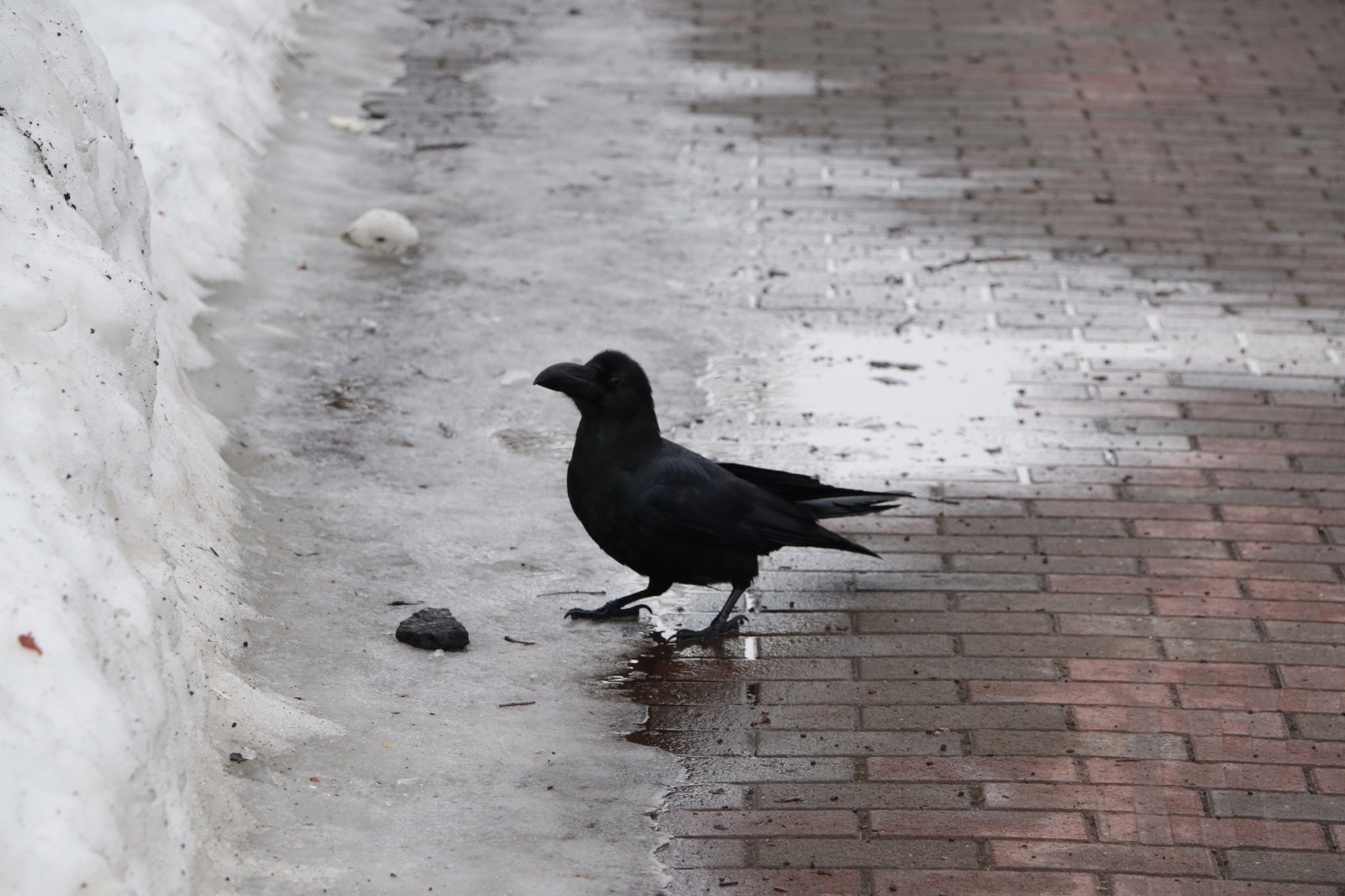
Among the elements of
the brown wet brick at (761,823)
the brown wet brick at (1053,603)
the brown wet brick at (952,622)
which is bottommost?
the brown wet brick at (1053,603)

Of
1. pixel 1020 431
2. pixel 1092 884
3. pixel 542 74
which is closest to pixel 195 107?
pixel 542 74

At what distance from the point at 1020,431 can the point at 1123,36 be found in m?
4.77

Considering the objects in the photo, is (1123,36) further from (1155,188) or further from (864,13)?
(1155,188)

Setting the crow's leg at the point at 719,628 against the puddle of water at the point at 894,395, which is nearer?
the crow's leg at the point at 719,628

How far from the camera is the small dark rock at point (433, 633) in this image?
12.6 feet

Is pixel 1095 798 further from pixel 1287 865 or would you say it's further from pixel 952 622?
pixel 952 622

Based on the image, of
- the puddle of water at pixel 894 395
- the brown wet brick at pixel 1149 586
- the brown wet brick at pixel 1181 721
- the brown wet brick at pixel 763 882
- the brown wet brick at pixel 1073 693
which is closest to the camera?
the brown wet brick at pixel 763 882

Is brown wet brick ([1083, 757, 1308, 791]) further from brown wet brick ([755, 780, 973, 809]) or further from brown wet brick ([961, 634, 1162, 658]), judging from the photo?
brown wet brick ([961, 634, 1162, 658])

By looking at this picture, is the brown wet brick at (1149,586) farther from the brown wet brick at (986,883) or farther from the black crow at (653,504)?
the brown wet brick at (986,883)

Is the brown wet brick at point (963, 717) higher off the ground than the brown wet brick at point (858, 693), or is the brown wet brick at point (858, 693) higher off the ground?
the brown wet brick at point (963, 717)

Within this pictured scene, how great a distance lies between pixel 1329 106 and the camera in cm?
805

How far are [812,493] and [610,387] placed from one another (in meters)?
0.67

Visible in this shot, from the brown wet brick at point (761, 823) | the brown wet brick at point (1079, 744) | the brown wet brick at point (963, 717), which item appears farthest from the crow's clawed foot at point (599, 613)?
the brown wet brick at point (1079, 744)

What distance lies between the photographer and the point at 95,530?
2.85 m
